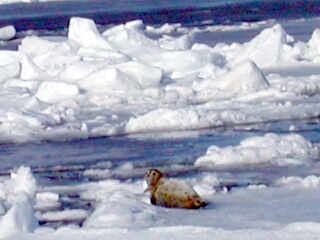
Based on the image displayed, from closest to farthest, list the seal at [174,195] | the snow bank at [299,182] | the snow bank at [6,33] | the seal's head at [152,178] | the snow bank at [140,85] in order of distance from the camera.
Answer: the seal at [174,195], the seal's head at [152,178], the snow bank at [299,182], the snow bank at [140,85], the snow bank at [6,33]

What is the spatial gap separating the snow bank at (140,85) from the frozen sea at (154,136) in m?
0.02

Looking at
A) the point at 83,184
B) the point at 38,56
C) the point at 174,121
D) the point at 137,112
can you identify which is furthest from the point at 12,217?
the point at 38,56

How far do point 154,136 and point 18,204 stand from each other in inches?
179

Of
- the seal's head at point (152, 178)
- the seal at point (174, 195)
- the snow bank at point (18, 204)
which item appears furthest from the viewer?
the seal's head at point (152, 178)

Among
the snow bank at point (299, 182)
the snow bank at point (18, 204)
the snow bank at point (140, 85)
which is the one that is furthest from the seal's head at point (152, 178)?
the snow bank at point (140, 85)

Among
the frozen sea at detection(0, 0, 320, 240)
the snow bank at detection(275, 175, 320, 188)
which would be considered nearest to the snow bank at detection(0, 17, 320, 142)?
the frozen sea at detection(0, 0, 320, 240)

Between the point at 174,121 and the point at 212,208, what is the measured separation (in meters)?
4.25

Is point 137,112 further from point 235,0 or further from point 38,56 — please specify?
point 235,0

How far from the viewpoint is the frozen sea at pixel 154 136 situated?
574cm

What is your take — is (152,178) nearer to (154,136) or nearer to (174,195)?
(174,195)

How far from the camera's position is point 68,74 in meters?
14.3

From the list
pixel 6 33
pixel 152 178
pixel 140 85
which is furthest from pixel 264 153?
pixel 6 33

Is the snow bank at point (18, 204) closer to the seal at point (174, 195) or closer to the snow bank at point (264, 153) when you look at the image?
the seal at point (174, 195)

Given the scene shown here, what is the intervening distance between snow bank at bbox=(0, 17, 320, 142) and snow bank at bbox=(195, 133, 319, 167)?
2056mm
